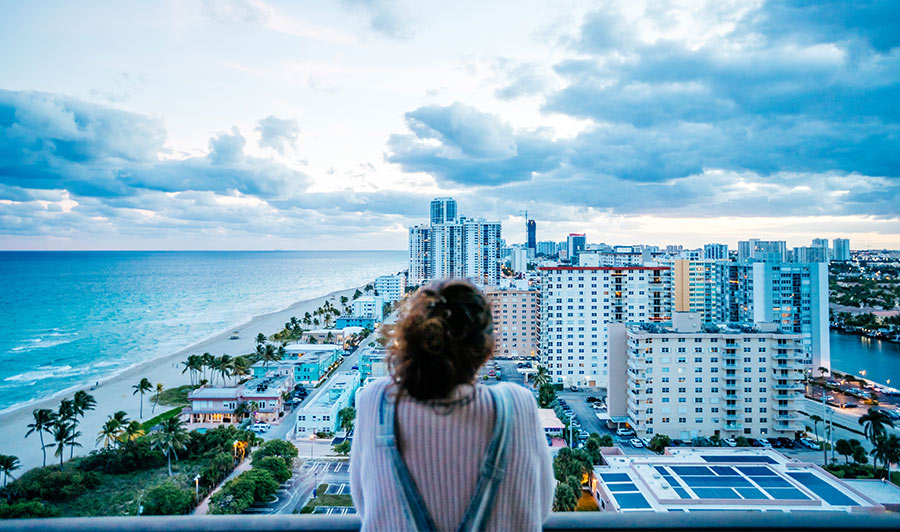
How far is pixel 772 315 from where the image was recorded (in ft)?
73.3

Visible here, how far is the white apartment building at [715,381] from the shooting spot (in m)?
12.5

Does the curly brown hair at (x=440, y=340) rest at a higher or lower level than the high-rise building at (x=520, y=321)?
higher

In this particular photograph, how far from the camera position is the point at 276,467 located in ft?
32.0

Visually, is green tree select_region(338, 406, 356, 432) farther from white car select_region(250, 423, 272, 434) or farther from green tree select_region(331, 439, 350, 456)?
white car select_region(250, 423, 272, 434)

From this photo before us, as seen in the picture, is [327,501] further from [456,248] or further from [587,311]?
[456,248]

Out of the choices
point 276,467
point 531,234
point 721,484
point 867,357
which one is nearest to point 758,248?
point 867,357

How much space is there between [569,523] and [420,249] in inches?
1574

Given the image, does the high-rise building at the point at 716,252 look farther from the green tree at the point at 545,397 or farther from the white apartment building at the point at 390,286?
the green tree at the point at 545,397

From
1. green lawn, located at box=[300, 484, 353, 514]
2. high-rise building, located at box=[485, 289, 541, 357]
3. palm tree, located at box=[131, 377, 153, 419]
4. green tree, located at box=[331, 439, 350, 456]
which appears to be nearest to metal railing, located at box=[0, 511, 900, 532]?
green lawn, located at box=[300, 484, 353, 514]

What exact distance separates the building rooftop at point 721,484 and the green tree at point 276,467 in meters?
5.83

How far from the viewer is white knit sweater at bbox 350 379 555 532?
623 millimetres

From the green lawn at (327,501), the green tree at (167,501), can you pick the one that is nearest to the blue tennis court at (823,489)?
the green lawn at (327,501)

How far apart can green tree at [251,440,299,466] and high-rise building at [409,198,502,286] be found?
2826 centimetres

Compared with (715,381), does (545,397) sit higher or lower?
lower
